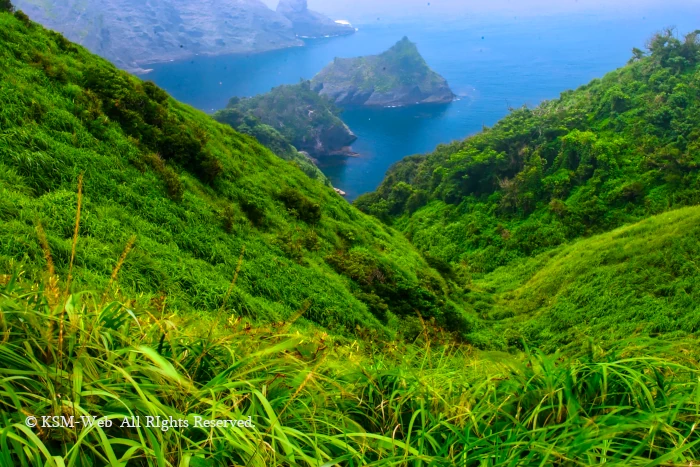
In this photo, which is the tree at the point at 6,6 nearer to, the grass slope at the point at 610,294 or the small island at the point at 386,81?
the grass slope at the point at 610,294

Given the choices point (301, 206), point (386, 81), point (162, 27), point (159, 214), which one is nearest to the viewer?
point (159, 214)

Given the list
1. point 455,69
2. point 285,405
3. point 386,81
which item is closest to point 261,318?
point 285,405

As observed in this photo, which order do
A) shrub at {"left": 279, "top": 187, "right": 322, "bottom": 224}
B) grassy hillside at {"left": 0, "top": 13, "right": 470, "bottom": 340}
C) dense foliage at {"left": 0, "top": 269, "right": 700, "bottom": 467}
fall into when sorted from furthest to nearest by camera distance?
shrub at {"left": 279, "top": 187, "right": 322, "bottom": 224}
grassy hillside at {"left": 0, "top": 13, "right": 470, "bottom": 340}
dense foliage at {"left": 0, "top": 269, "right": 700, "bottom": 467}

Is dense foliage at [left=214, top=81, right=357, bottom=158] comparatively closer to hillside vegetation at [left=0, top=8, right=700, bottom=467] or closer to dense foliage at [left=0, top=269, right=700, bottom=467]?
hillside vegetation at [left=0, top=8, right=700, bottom=467]

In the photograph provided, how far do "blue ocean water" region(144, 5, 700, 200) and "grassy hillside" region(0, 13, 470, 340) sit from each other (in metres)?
48.4

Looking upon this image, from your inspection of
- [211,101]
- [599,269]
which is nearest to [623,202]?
[599,269]

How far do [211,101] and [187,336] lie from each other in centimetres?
9919

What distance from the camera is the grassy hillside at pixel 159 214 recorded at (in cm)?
563

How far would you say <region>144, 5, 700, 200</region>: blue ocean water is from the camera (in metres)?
74.9

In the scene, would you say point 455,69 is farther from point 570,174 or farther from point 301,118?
point 570,174

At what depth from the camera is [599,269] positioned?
47.9 feet

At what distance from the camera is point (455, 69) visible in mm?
105688

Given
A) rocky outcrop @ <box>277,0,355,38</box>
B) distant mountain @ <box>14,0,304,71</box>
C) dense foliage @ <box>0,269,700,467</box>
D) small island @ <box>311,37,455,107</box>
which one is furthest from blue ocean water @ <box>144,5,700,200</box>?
dense foliage @ <box>0,269,700,467</box>

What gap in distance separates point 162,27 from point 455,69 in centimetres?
10358
